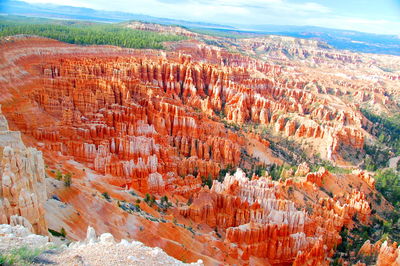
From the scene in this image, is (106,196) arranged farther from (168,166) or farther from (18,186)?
(168,166)

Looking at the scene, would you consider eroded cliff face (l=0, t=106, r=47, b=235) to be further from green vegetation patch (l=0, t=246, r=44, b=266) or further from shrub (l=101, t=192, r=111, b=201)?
shrub (l=101, t=192, r=111, b=201)

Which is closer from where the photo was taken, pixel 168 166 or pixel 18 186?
pixel 18 186

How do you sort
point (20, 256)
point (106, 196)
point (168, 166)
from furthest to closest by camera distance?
point (168, 166) → point (106, 196) → point (20, 256)

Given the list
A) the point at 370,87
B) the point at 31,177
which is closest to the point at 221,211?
the point at 31,177

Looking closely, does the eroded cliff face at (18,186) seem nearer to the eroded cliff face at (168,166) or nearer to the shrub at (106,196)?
the eroded cliff face at (168,166)

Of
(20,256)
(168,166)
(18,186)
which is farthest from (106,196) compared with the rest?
(168,166)

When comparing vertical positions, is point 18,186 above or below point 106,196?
above
